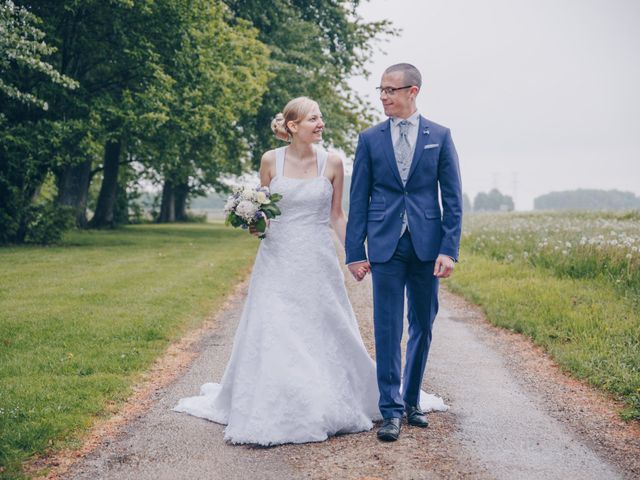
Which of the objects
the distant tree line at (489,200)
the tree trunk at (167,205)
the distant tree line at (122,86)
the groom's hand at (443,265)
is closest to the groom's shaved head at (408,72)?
the groom's hand at (443,265)

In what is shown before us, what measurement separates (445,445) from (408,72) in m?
2.65

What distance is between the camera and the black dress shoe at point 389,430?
15.6 feet

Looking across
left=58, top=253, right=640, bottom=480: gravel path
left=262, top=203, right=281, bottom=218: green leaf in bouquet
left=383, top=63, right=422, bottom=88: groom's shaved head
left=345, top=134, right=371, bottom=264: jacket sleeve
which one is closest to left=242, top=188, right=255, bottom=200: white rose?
left=262, top=203, right=281, bottom=218: green leaf in bouquet

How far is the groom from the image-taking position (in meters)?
4.91

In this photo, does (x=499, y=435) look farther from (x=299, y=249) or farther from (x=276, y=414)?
(x=299, y=249)

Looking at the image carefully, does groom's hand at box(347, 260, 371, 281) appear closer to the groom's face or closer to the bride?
the bride

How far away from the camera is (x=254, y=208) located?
539 cm

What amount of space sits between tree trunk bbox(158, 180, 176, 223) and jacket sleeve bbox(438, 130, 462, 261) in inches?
1697

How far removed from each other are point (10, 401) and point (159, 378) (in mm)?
1515

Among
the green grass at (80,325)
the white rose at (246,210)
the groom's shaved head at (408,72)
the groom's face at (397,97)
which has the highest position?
the groom's shaved head at (408,72)

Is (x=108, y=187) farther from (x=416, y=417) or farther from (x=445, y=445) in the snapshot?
(x=445, y=445)

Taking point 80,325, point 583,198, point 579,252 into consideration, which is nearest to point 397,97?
point 80,325

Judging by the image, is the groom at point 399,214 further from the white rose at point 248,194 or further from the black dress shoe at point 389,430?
the white rose at point 248,194

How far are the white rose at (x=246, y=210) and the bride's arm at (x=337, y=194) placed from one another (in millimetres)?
704
